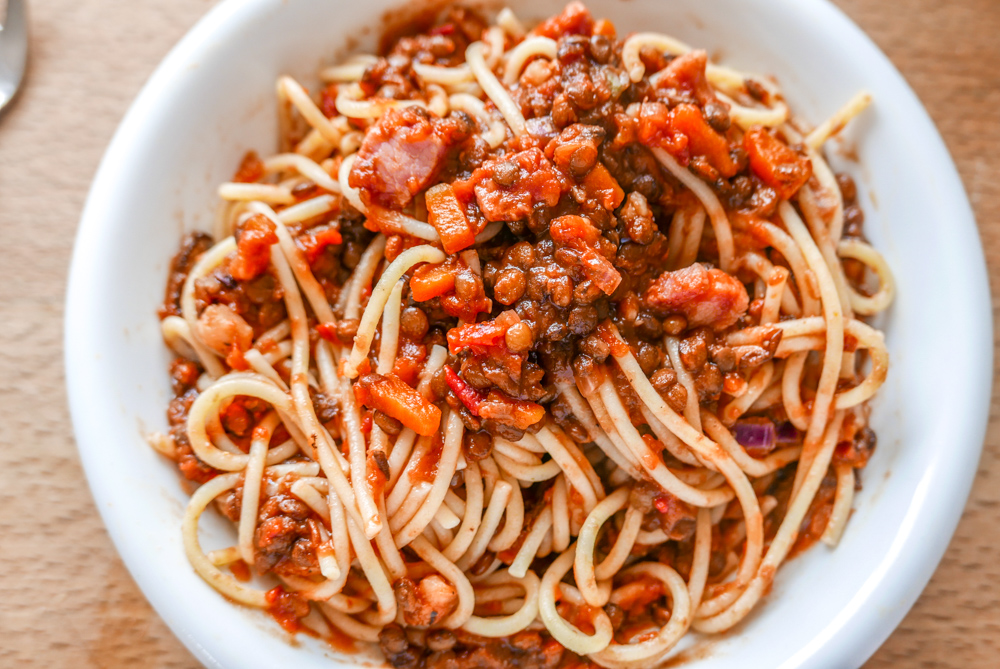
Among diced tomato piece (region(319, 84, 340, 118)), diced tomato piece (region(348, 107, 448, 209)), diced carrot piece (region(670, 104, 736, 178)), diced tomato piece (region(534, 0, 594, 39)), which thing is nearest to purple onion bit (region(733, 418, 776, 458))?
diced carrot piece (region(670, 104, 736, 178))

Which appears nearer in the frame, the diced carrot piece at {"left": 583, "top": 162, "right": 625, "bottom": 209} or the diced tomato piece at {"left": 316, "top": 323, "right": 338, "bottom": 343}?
the diced carrot piece at {"left": 583, "top": 162, "right": 625, "bottom": 209}

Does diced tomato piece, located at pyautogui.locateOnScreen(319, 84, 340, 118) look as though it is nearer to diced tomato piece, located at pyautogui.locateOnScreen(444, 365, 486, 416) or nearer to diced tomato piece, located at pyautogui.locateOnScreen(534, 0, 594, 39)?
diced tomato piece, located at pyautogui.locateOnScreen(534, 0, 594, 39)

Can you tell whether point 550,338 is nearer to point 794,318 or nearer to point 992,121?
point 794,318

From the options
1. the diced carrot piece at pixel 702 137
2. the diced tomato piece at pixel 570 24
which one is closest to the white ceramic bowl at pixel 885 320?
the diced tomato piece at pixel 570 24

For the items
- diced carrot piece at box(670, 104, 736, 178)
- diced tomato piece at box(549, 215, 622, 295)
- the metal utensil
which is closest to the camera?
diced tomato piece at box(549, 215, 622, 295)

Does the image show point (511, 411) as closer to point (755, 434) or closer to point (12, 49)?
point (755, 434)

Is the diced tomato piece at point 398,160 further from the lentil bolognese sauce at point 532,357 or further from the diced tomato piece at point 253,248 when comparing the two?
the diced tomato piece at point 253,248
